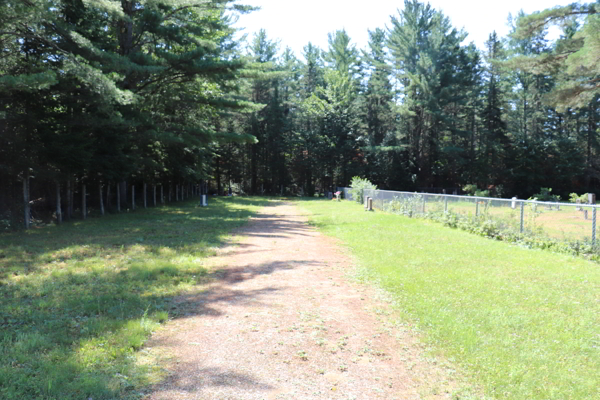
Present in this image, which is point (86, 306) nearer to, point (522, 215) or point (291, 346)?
point (291, 346)

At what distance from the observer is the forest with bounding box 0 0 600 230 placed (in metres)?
13.6

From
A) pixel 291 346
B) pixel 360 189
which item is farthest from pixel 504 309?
pixel 360 189

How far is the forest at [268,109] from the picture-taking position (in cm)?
1359

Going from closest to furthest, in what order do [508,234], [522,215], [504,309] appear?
[504,309], [522,215], [508,234]

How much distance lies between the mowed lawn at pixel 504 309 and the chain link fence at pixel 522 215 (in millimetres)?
1107

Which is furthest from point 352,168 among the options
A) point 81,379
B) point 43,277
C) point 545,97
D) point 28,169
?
point 81,379

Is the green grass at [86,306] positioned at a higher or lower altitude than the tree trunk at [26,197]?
lower

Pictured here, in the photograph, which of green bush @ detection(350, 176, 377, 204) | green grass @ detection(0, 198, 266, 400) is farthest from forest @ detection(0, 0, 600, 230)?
green bush @ detection(350, 176, 377, 204)

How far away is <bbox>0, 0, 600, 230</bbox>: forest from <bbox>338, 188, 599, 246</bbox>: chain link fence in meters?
7.79

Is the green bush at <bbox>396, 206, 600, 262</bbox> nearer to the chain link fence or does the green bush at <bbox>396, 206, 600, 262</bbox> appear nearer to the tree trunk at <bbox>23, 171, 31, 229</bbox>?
the chain link fence

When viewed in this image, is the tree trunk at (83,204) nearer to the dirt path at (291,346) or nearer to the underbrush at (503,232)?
the dirt path at (291,346)

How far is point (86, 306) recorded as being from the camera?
543cm

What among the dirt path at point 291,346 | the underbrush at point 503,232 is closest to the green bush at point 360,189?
the underbrush at point 503,232

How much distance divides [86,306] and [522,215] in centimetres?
1108
